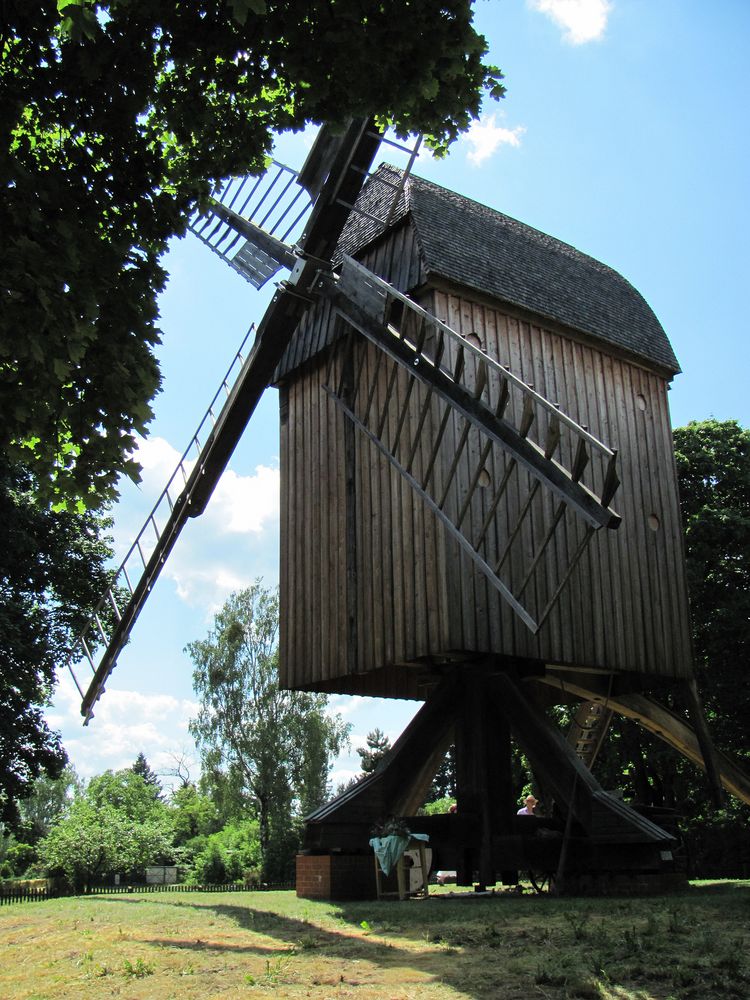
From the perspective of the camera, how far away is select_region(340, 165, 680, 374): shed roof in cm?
1279

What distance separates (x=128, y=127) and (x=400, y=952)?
234 inches

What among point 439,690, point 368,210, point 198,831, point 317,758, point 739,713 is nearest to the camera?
point 439,690

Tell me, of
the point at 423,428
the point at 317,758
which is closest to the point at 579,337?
the point at 423,428

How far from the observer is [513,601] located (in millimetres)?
9680

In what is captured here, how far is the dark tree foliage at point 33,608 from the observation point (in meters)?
20.4

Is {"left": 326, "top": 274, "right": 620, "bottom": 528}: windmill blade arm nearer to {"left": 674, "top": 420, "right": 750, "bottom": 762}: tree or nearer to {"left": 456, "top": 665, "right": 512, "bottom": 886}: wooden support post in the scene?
{"left": 456, "top": 665, "right": 512, "bottom": 886}: wooden support post

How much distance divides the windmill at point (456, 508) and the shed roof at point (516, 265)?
45 mm

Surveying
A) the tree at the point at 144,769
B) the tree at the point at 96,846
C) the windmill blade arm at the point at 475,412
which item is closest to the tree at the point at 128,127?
the windmill blade arm at the point at 475,412

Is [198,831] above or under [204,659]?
under

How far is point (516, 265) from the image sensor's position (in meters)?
13.7

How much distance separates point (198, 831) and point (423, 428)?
43189 mm

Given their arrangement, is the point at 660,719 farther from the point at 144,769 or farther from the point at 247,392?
the point at 144,769

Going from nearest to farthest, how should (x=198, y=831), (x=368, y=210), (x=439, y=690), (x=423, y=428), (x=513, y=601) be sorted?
(x=513, y=601) < (x=423, y=428) < (x=439, y=690) < (x=368, y=210) < (x=198, y=831)

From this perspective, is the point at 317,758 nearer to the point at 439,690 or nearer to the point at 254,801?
the point at 254,801
